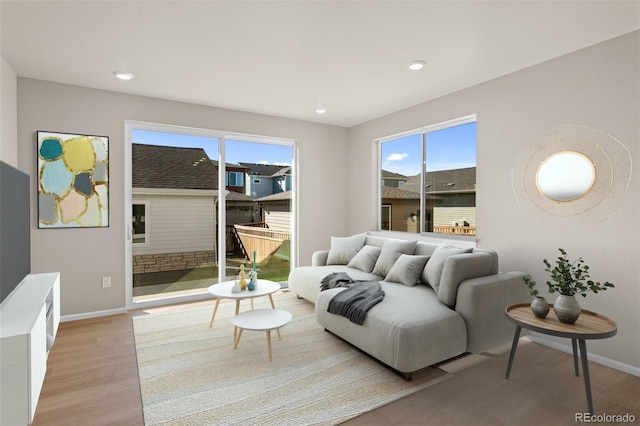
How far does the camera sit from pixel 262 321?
2.86 meters

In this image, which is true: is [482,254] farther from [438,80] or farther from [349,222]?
[349,222]

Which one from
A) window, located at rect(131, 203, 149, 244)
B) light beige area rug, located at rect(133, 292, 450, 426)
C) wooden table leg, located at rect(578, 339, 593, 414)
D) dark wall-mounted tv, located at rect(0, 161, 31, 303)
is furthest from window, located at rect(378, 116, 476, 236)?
dark wall-mounted tv, located at rect(0, 161, 31, 303)

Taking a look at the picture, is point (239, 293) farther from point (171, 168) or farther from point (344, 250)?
→ point (171, 168)

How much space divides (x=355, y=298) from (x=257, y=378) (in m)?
1.04

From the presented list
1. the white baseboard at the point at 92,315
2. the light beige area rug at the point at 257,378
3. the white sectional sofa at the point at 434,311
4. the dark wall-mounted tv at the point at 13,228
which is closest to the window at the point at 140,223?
the white baseboard at the point at 92,315

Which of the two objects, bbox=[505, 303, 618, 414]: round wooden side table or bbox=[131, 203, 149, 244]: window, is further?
bbox=[131, 203, 149, 244]: window

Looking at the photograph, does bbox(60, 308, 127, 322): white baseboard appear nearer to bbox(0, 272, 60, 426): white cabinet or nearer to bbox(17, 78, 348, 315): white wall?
bbox(17, 78, 348, 315): white wall

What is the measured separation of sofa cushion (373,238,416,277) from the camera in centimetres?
384

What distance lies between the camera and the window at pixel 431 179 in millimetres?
3951

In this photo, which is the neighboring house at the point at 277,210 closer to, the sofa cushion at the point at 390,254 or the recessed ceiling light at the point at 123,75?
the sofa cushion at the point at 390,254

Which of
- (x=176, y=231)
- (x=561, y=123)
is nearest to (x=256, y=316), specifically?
(x=176, y=231)

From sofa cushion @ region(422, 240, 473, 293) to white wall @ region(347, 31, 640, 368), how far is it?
584 millimetres

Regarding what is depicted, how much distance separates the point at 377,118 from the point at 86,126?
3799mm

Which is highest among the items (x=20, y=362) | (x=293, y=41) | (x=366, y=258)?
(x=293, y=41)
